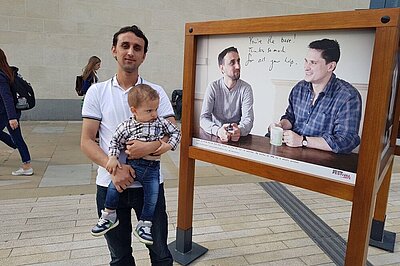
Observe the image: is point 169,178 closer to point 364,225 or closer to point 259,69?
point 259,69

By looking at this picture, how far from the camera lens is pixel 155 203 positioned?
6.51 ft

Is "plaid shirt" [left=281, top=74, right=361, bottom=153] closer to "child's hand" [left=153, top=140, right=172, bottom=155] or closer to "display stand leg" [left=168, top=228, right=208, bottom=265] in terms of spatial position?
"child's hand" [left=153, top=140, right=172, bottom=155]

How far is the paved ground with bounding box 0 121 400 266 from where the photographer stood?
9.61 ft

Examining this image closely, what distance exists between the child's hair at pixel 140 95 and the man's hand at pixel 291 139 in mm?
938

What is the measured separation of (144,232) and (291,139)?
1.10 m

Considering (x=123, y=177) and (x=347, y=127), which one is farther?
(x=347, y=127)

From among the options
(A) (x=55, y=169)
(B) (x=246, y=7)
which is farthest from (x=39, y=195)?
(B) (x=246, y=7)

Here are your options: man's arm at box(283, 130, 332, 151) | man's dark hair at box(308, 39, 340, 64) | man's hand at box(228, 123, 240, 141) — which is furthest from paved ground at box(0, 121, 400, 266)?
man's dark hair at box(308, 39, 340, 64)

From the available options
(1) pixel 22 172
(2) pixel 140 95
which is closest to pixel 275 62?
(2) pixel 140 95

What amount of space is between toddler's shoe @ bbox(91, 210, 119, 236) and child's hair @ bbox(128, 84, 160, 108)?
652 millimetres

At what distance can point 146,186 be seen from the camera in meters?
1.95

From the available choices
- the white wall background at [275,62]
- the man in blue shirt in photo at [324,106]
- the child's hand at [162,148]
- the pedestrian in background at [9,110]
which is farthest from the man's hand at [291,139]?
the pedestrian in background at [9,110]

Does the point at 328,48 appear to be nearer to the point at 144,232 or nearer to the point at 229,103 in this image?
the point at 229,103

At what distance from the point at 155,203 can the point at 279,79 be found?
1.15 meters
